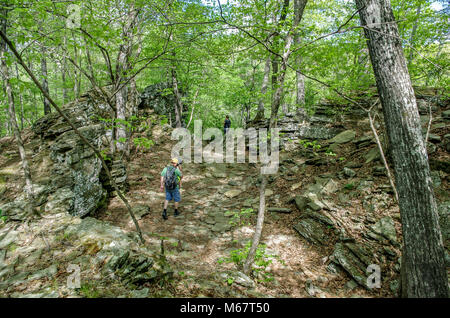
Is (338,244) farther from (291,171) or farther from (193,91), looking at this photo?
(193,91)

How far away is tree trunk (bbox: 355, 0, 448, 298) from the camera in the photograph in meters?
3.05

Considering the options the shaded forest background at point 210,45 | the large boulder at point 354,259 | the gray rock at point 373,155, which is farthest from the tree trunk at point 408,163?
the gray rock at point 373,155

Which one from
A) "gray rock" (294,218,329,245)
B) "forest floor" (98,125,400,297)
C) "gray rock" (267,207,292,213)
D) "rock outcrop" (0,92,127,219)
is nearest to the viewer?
"forest floor" (98,125,400,297)

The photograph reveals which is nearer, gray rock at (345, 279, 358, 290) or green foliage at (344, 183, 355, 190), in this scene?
gray rock at (345, 279, 358, 290)

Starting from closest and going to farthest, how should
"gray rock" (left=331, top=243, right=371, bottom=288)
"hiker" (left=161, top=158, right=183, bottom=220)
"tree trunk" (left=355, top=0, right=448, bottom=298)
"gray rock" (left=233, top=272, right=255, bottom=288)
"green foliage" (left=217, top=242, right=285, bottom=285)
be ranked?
1. "tree trunk" (left=355, top=0, right=448, bottom=298)
2. "gray rock" (left=233, top=272, right=255, bottom=288)
3. "gray rock" (left=331, top=243, right=371, bottom=288)
4. "green foliage" (left=217, top=242, right=285, bottom=285)
5. "hiker" (left=161, top=158, right=183, bottom=220)

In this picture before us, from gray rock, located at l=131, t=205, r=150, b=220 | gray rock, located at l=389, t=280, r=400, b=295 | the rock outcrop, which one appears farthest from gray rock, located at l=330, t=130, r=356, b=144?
the rock outcrop

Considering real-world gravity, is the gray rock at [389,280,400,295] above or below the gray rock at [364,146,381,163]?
below

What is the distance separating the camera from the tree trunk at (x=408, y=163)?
3.05 m

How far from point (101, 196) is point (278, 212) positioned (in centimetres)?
596

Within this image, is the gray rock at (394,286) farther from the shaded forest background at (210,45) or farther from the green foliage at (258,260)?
the shaded forest background at (210,45)

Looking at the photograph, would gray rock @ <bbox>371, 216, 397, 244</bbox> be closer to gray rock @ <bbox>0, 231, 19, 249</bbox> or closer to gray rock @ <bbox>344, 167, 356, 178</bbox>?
gray rock @ <bbox>344, 167, 356, 178</bbox>

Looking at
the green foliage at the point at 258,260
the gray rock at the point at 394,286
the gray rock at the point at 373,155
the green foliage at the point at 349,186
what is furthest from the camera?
the gray rock at the point at 373,155

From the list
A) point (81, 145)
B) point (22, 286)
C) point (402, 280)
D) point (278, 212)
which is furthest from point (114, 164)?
point (402, 280)

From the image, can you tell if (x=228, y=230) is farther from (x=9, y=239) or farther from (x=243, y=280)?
(x=9, y=239)
